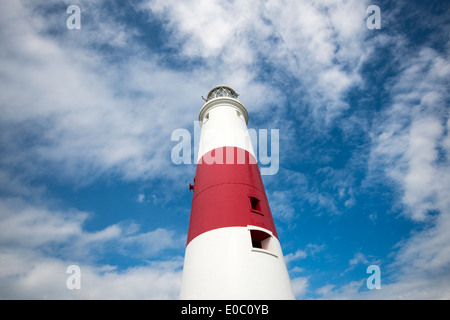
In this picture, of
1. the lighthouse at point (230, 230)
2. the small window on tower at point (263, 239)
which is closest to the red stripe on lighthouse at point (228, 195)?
the lighthouse at point (230, 230)

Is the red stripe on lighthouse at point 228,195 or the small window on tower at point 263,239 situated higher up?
the red stripe on lighthouse at point 228,195

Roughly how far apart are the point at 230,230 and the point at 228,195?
1449 millimetres

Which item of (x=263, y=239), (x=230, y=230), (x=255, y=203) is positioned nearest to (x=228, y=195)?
(x=255, y=203)

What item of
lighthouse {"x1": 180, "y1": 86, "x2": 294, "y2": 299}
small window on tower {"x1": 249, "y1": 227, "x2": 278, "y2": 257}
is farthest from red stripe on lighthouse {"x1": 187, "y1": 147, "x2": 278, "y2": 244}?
small window on tower {"x1": 249, "y1": 227, "x2": 278, "y2": 257}

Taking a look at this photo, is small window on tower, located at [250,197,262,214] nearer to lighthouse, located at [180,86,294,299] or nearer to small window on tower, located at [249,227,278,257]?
lighthouse, located at [180,86,294,299]

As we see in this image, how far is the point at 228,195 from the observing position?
366 inches

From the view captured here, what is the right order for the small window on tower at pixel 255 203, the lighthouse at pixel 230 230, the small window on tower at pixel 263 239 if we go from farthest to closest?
the small window on tower at pixel 255 203, the small window on tower at pixel 263 239, the lighthouse at pixel 230 230

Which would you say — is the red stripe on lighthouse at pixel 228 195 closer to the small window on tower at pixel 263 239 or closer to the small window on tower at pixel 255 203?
the small window on tower at pixel 255 203

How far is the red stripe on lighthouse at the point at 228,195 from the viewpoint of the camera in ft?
28.7

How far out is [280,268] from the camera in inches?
320

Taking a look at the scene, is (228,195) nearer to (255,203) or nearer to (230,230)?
(255,203)
